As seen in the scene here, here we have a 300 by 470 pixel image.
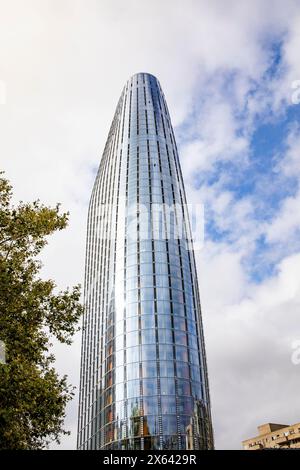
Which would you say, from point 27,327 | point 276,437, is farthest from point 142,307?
point 27,327

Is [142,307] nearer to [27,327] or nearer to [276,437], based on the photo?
[276,437]

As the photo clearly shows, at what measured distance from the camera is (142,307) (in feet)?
332

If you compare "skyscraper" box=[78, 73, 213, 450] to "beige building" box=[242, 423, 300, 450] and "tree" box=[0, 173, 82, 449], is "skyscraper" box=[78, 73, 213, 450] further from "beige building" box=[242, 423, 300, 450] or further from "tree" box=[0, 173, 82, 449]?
"tree" box=[0, 173, 82, 449]

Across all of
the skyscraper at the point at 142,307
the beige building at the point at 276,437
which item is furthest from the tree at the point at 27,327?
the beige building at the point at 276,437

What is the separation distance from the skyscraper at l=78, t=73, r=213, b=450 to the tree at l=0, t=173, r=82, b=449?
7286cm

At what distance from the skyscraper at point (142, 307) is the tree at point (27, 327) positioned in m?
72.9

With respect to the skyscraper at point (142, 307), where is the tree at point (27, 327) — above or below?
below

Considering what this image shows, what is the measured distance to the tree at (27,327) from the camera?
17703 mm

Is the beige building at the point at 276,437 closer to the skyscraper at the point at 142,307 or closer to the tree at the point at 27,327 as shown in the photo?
the skyscraper at the point at 142,307

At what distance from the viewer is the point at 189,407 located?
92.0 meters

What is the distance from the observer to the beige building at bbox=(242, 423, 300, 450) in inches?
Result: 5310
